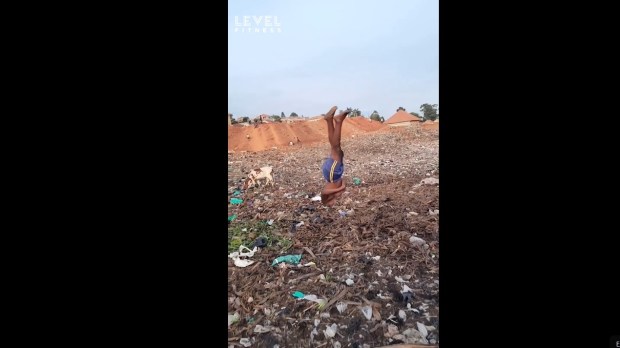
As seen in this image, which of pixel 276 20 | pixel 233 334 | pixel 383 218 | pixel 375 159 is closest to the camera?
pixel 233 334

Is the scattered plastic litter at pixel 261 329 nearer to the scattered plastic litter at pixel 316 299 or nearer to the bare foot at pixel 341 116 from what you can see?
the scattered plastic litter at pixel 316 299

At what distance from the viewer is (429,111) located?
1.64 metres

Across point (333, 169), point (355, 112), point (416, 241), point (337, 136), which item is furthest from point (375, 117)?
point (416, 241)

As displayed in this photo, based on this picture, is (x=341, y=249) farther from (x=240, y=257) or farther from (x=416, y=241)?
(x=240, y=257)

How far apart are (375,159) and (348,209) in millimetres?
303

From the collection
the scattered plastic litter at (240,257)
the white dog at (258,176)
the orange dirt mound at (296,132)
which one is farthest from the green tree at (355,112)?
the scattered plastic litter at (240,257)

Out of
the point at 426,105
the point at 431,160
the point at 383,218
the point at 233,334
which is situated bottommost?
the point at 233,334

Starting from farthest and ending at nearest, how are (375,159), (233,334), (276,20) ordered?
(375,159)
(276,20)
(233,334)

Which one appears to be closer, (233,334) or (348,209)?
(233,334)

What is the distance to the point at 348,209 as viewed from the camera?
5.48 feet

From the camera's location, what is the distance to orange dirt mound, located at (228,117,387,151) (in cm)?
167

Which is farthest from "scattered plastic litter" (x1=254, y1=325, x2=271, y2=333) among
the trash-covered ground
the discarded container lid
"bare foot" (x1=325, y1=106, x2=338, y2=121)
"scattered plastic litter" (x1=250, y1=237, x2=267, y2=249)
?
"bare foot" (x1=325, y1=106, x2=338, y2=121)

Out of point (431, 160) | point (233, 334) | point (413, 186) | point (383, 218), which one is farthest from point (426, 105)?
point (233, 334)

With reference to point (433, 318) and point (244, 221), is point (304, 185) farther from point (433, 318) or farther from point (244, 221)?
point (433, 318)
